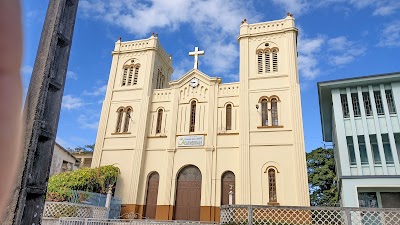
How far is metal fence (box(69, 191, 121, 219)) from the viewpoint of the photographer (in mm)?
12633

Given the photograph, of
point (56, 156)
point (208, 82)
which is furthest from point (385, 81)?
point (56, 156)

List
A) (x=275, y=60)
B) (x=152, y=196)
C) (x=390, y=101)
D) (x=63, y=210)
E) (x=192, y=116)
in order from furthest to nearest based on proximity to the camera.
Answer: (x=192, y=116)
(x=275, y=60)
(x=152, y=196)
(x=390, y=101)
(x=63, y=210)

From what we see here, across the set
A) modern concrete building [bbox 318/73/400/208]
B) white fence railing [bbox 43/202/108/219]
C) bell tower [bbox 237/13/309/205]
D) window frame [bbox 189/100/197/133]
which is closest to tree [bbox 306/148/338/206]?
bell tower [bbox 237/13/309/205]

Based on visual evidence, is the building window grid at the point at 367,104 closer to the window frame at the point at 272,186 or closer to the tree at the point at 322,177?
the window frame at the point at 272,186

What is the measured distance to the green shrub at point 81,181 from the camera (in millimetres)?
12734

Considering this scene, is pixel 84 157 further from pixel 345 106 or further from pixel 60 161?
pixel 345 106

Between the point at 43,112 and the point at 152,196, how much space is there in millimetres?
13959

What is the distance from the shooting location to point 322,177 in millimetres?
22250

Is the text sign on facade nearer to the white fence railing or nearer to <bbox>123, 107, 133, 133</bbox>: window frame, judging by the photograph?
<bbox>123, 107, 133, 133</bbox>: window frame

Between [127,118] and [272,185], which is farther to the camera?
[127,118]

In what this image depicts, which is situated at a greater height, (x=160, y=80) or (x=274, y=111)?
(x=160, y=80)

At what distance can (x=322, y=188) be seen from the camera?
22438mm

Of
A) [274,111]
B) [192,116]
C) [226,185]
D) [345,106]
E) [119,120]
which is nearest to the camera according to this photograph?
[345,106]

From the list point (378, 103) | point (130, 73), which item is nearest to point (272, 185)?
point (378, 103)
